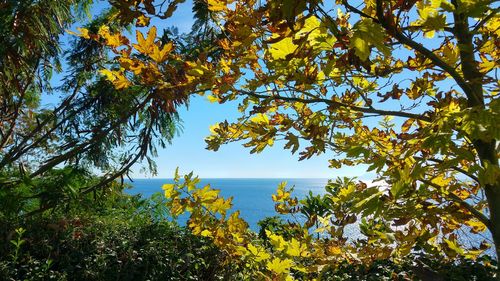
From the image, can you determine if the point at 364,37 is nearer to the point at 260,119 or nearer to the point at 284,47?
the point at 284,47

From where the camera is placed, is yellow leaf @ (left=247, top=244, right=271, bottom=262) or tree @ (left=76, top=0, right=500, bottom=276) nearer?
tree @ (left=76, top=0, right=500, bottom=276)

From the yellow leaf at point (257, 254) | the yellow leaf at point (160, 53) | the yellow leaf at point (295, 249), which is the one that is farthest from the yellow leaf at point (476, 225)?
the yellow leaf at point (160, 53)

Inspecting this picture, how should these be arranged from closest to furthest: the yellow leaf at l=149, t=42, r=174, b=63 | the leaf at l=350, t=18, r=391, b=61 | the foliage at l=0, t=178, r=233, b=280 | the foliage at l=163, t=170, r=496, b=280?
1. the leaf at l=350, t=18, r=391, b=61
2. the yellow leaf at l=149, t=42, r=174, b=63
3. the foliage at l=163, t=170, r=496, b=280
4. the foliage at l=0, t=178, r=233, b=280

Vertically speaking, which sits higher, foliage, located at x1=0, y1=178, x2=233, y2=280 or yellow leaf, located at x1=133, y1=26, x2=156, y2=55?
yellow leaf, located at x1=133, y1=26, x2=156, y2=55

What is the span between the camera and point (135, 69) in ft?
4.63

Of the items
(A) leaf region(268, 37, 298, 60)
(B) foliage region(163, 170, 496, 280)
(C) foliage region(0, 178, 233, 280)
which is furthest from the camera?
→ (C) foliage region(0, 178, 233, 280)

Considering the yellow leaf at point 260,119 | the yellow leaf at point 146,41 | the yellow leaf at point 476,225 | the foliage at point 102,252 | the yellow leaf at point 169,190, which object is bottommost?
the foliage at point 102,252

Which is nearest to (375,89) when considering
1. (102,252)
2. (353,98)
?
(353,98)

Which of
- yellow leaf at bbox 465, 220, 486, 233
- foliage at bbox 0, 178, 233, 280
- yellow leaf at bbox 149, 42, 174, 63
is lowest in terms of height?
foliage at bbox 0, 178, 233, 280

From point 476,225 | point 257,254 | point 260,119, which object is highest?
point 260,119

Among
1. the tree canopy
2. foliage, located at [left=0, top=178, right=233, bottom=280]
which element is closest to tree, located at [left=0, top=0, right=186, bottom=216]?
foliage, located at [left=0, top=178, right=233, bottom=280]

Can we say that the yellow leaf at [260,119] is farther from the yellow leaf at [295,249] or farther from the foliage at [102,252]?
the foliage at [102,252]

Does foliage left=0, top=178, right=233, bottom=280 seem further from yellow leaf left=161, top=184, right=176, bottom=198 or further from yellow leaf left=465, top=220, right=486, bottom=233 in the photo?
yellow leaf left=465, top=220, right=486, bottom=233

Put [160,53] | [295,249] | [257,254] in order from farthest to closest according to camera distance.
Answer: [257,254] → [295,249] → [160,53]
